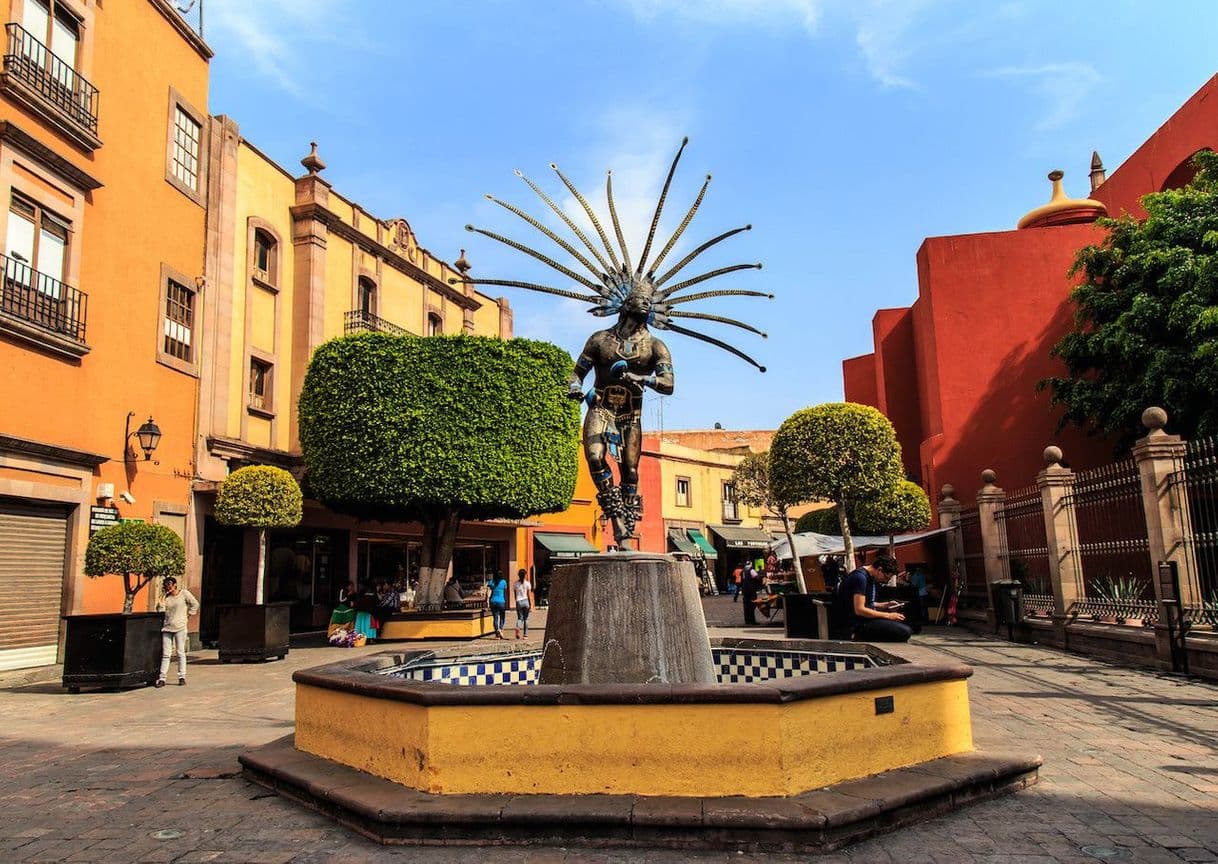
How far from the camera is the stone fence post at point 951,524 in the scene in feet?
64.6

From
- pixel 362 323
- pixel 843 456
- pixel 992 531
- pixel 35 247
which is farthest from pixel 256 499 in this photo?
pixel 992 531

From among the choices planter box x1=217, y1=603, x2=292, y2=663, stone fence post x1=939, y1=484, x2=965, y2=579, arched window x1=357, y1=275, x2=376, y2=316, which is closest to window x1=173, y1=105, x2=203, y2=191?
arched window x1=357, y1=275, x2=376, y2=316

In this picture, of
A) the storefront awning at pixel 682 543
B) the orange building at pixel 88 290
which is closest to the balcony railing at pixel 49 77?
the orange building at pixel 88 290

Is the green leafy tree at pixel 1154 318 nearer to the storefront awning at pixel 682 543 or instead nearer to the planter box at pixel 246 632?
the planter box at pixel 246 632

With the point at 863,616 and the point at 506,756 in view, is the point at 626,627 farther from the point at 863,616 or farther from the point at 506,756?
the point at 863,616

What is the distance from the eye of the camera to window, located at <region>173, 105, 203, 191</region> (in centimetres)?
1755

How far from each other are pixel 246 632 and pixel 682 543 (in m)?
26.6

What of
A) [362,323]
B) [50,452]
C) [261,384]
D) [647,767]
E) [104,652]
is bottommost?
[647,767]

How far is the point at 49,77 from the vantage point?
546 inches

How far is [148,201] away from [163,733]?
11.9 m

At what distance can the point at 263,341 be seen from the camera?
20609mm

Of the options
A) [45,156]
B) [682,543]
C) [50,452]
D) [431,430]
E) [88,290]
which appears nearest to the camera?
[50,452]

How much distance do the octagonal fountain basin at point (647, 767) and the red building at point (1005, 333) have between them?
1895cm

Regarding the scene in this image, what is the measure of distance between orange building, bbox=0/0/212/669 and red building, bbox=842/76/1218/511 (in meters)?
18.3
